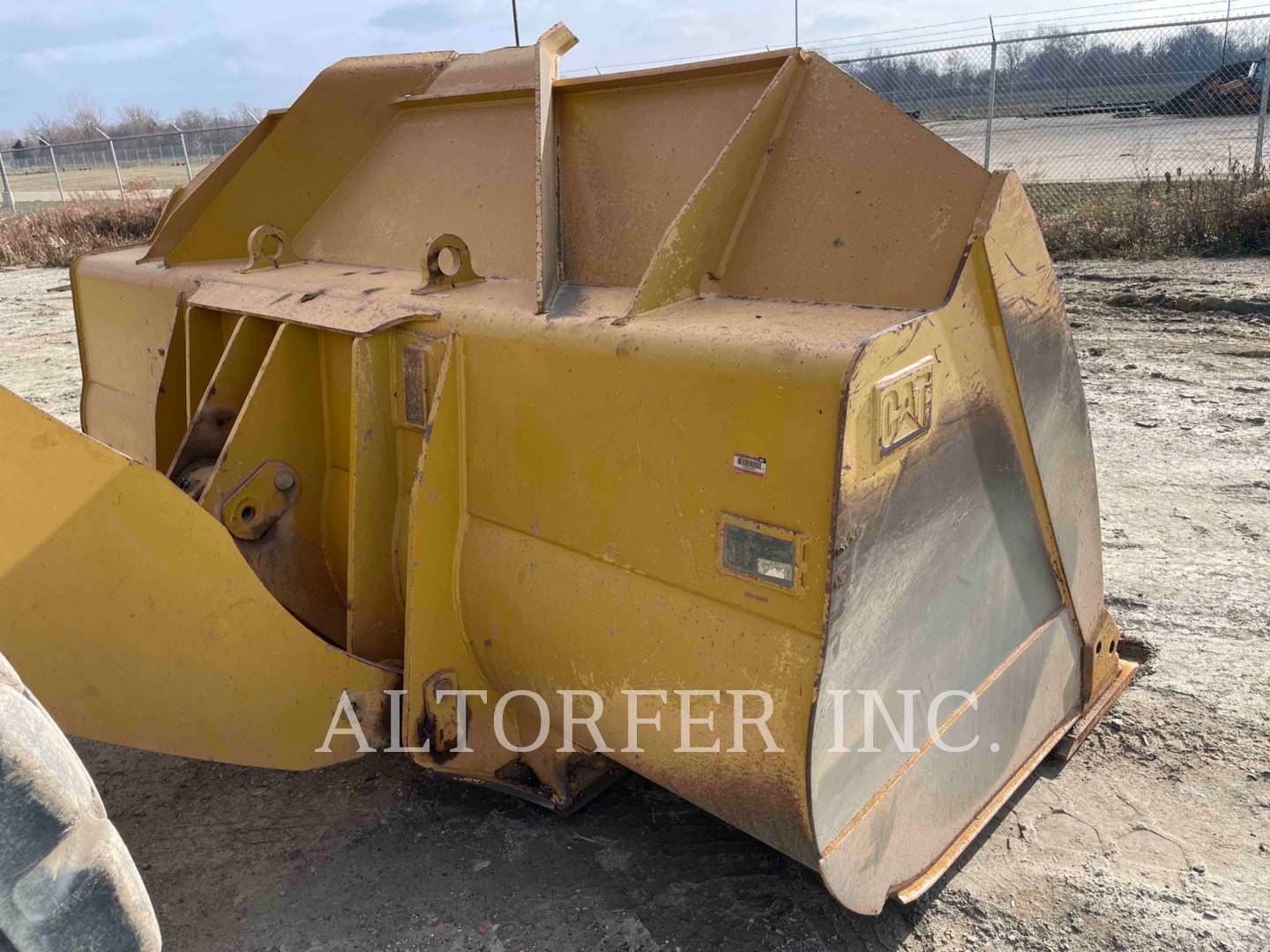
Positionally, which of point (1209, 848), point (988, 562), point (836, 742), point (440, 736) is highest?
point (988, 562)

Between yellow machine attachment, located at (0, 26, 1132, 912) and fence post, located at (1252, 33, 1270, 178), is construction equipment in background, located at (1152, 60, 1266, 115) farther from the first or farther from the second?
yellow machine attachment, located at (0, 26, 1132, 912)

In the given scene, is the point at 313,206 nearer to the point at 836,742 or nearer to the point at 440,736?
the point at 440,736

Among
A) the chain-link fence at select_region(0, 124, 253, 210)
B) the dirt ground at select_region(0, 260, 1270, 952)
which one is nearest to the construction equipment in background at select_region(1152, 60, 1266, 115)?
the chain-link fence at select_region(0, 124, 253, 210)

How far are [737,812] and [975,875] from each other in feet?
2.25

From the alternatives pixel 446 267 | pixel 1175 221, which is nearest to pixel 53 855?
pixel 446 267

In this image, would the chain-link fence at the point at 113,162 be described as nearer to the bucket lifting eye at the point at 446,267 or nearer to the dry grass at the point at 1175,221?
the dry grass at the point at 1175,221

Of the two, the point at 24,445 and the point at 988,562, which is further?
the point at 988,562

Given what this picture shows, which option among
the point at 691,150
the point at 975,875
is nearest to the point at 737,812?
the point at 975,875

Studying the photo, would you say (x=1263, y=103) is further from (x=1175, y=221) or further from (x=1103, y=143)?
(x=1103, y=143)

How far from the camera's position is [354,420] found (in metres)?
2.11

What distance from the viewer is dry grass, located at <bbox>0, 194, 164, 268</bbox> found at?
1470 centimetres

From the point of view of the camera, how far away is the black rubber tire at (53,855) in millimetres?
1064

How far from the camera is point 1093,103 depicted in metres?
13.0

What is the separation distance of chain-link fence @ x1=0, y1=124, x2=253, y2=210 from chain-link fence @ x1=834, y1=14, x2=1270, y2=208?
884 centimetres
